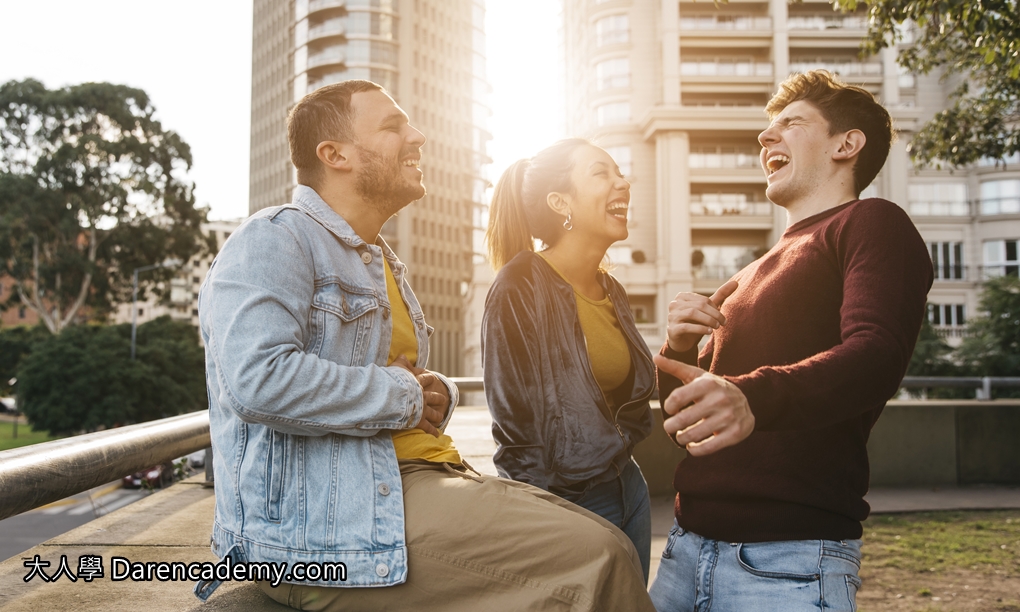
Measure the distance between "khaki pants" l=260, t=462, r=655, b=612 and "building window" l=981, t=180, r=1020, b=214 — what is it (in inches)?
1975

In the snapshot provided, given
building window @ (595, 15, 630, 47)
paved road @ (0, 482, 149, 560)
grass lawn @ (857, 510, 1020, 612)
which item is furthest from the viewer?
building window @ (595, 15, 630, 47)

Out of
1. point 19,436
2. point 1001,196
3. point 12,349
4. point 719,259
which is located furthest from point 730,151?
point 12,349

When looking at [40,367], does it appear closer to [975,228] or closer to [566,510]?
[566,510]

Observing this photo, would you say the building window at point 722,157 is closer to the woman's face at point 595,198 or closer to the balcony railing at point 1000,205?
the balcony railing at point 1000,205

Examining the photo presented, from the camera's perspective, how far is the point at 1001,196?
43.5m

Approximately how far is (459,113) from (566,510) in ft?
286

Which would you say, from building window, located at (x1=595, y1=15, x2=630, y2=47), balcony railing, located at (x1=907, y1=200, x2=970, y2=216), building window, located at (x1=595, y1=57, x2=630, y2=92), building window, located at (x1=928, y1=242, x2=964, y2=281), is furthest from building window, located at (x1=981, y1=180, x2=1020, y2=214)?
building window, located at (x1=595, y1=15, x2=630, y2=47)

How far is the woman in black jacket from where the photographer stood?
2564 millimetres

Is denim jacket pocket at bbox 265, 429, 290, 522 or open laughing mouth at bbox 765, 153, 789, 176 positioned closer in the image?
denim jacket pocket at bbox 265, 429, 290, 522

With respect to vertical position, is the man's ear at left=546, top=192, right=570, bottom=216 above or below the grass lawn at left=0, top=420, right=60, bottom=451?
above

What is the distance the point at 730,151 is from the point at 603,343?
43214mm

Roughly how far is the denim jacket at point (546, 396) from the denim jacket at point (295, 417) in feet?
→ 2.13

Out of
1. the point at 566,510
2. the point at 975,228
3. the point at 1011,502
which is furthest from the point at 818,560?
the point at 975,228

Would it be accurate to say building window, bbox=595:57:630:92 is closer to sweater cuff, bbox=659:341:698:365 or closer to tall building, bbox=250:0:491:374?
tall building, bbox=250:0:491:374
